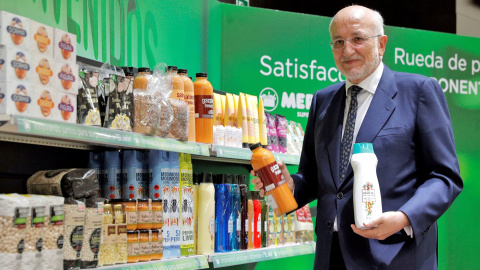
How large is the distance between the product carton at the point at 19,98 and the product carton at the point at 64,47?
0.22 meters

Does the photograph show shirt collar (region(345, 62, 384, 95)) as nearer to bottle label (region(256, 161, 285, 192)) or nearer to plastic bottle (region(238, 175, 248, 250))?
bottle label (region(256, 161, 285, 192))

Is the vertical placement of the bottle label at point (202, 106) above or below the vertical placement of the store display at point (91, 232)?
above

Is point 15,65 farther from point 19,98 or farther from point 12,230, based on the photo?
point 12,230

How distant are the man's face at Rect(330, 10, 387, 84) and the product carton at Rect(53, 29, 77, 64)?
3.48ft

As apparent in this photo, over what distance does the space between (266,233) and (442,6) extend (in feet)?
18.1

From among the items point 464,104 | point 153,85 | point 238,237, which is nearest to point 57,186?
point 153,85

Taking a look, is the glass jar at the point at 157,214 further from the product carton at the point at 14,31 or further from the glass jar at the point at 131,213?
the product carton at the point at 14,31

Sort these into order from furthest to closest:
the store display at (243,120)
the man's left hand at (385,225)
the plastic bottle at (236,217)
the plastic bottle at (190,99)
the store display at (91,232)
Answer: the store display at (243,120) < the plastic bottle at (236,217) < the plastic bottle at (190,99) < the store display at (91,232) < the man's left hand at (385,225)

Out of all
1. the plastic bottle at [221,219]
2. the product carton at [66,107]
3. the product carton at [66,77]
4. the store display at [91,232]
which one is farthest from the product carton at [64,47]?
the plastic bottle at [221,219]

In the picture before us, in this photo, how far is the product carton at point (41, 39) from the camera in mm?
2154

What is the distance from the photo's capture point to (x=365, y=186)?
7.43 feet

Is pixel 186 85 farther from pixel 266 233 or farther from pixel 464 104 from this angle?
pixel 464 104

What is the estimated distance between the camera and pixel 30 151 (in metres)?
2.65

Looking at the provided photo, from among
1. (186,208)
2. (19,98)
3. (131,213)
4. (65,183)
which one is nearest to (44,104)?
(19,98)
